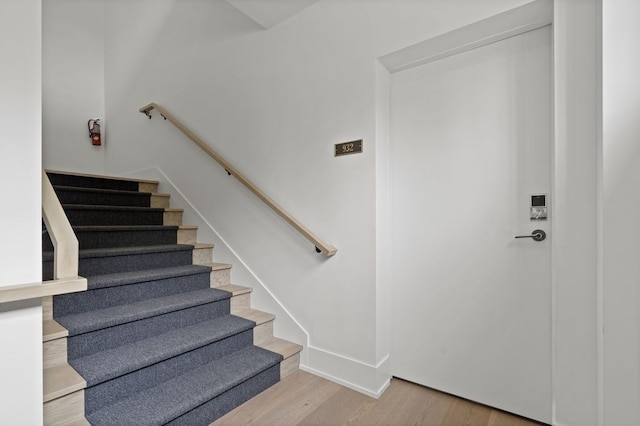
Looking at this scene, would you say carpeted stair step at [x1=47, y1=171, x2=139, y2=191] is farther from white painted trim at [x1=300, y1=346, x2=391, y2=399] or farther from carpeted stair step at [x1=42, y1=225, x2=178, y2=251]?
white painted trim at [x1=300, y1=346, x2=391, y2=399]

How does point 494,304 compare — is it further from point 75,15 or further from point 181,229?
point 75,15

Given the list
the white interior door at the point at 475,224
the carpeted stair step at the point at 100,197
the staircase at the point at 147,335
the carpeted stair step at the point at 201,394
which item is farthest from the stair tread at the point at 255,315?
the carpeted stair step at the point at 100,197

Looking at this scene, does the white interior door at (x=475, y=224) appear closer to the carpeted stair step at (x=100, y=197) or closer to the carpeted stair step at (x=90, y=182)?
the carpeted stair step at (x=100, y=197)

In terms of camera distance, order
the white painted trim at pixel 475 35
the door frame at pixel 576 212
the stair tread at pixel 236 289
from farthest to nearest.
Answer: the stair tread at pixel 236 289 → the white painted trim at pixel 475 35 → the door frame at pixel 576 212

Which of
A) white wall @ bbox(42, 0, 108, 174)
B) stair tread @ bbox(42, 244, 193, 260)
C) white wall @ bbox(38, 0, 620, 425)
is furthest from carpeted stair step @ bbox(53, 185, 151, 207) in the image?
white wall @ bbox(42, 0, 108, 174)

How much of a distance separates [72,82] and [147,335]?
3914 mm

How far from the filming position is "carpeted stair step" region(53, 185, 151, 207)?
2613mm

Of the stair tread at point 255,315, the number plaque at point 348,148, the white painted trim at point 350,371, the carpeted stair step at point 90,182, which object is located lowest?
the white painted trim at point 350,371

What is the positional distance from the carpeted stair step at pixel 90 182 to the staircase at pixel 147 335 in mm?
16

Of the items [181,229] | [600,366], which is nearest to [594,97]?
[600,366]

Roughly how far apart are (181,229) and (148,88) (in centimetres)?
196

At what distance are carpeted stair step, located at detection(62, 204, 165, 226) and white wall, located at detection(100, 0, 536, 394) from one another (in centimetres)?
40

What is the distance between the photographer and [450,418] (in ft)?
5.56

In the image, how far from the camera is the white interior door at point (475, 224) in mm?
1653
